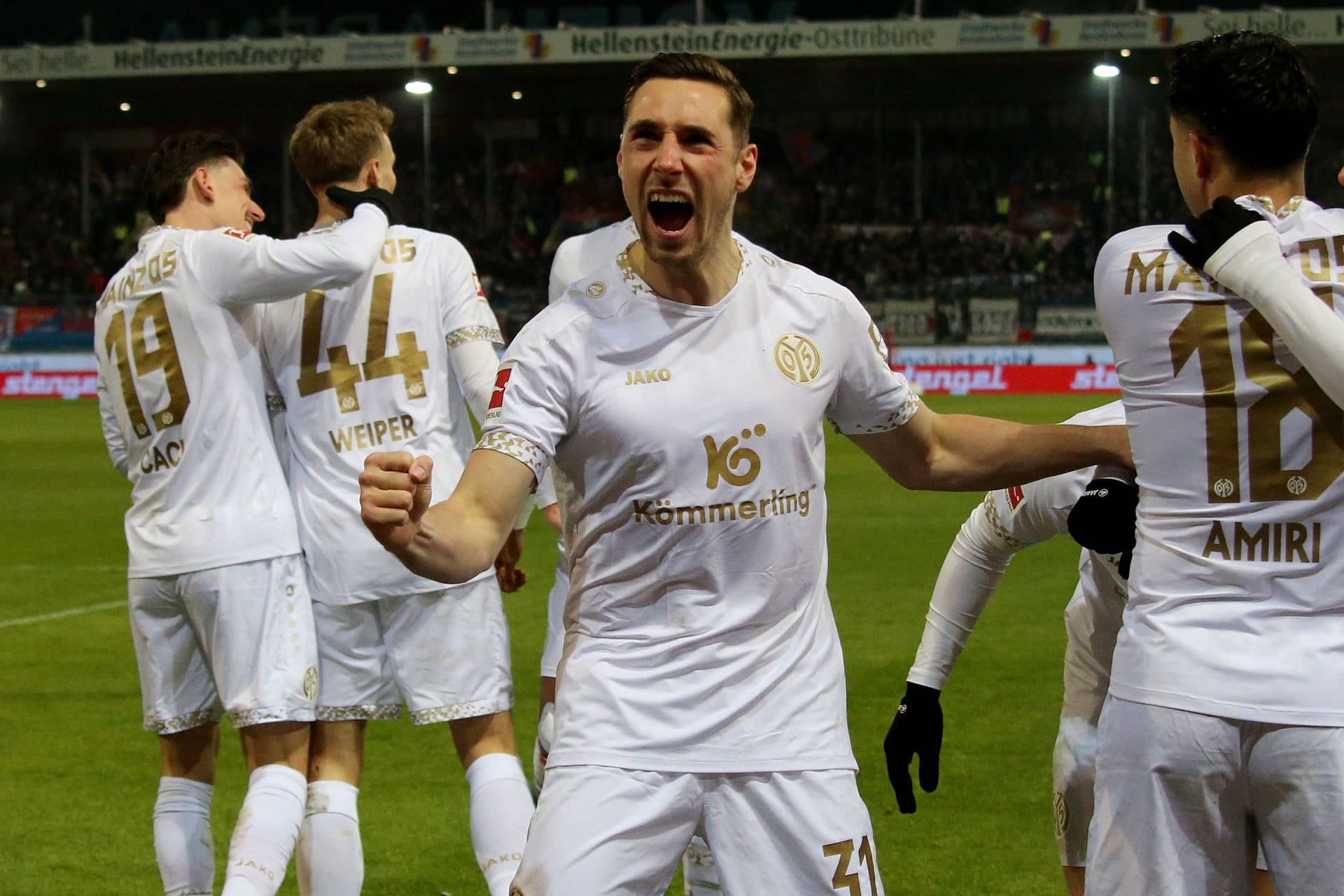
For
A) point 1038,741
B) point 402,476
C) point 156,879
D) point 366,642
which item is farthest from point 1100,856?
point 1038,741

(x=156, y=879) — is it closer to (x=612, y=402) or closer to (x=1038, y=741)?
(x=612, y=402)

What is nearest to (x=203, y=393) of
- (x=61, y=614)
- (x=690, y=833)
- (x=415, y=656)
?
(x=415, y=656)

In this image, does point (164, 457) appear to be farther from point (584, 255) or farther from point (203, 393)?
point (584, 255)

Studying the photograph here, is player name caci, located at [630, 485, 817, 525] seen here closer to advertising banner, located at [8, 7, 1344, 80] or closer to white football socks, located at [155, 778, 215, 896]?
white football socks, located at [155, 778, 215, 896]

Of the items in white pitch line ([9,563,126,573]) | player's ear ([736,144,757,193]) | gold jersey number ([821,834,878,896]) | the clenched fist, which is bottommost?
white pitch line ([9,563,126,573])

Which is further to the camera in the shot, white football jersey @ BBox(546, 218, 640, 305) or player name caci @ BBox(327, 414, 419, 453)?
white football jersey @ BBox(546, 218, 640, 305)

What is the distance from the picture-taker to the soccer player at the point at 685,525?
2422 millimetres

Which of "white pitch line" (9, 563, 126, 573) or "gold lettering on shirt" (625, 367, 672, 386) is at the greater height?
"gold lettering on shirt" (625, 367, 672, 386)

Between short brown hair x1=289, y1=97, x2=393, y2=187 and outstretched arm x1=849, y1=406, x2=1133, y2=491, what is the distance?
6.11 ft

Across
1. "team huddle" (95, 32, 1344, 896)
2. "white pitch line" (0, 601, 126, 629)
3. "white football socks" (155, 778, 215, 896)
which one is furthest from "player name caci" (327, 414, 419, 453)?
"white pitch line" (0, 601, 126, 629)

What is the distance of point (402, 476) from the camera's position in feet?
7.16

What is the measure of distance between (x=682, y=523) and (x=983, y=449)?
646mm

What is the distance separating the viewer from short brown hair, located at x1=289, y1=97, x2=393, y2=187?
405 cm

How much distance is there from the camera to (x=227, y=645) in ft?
12.4
